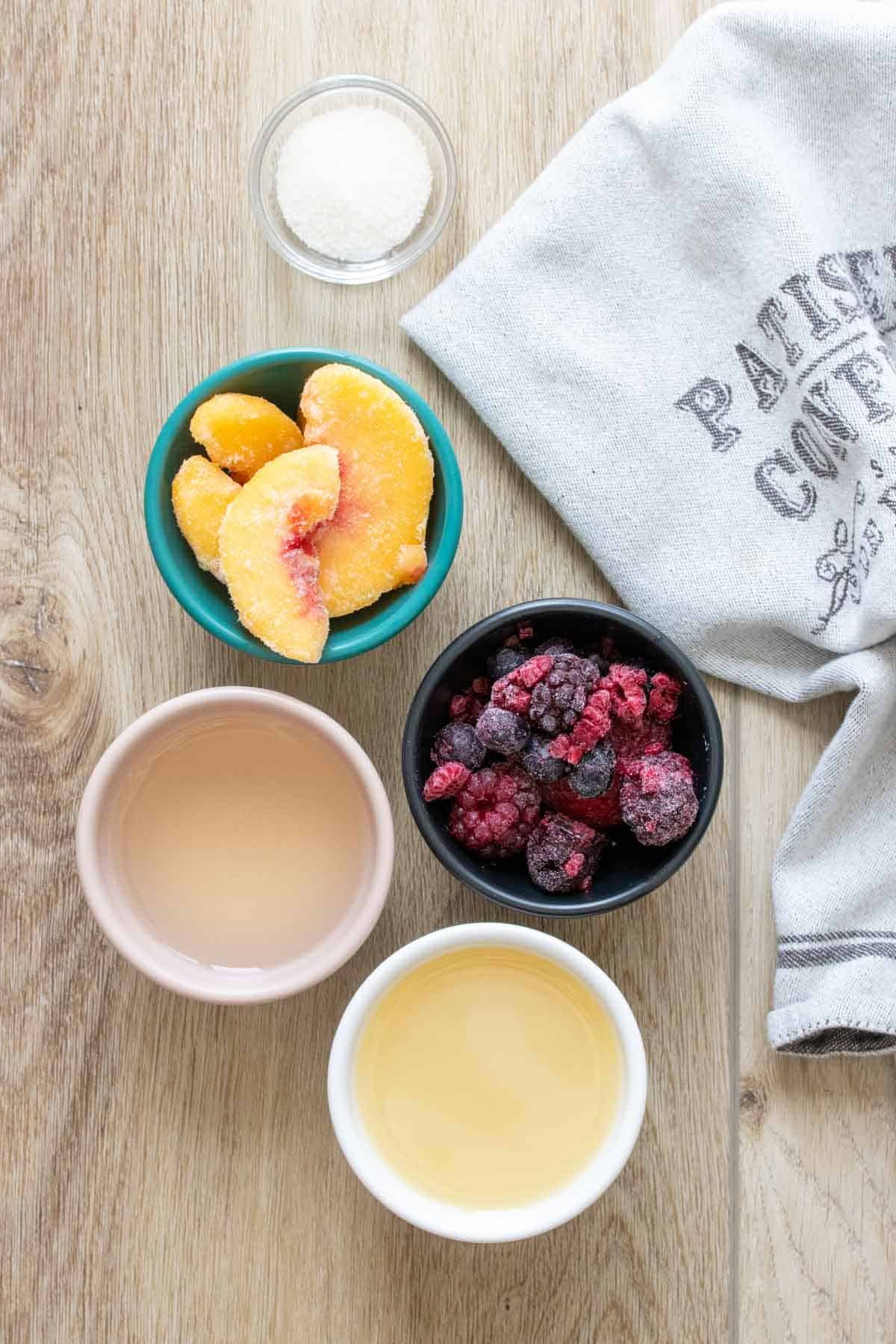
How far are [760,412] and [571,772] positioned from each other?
33 centimetres

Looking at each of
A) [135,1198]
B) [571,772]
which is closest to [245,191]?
[571,772]

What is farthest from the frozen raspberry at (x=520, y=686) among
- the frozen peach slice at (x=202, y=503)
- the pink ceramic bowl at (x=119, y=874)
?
the frozen peach slice at (x=202, y=503)

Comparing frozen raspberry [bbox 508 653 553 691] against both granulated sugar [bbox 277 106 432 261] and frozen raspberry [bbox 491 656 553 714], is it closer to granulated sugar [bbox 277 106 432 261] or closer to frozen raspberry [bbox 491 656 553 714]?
frozen raspberry [bbox 491 656 553 714]

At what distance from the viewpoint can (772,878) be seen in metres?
0.95

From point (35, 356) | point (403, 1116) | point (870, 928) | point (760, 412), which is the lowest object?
point (403, 1116)

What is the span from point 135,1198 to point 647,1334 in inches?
16.2

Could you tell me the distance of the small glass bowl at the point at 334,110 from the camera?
38.3 inches

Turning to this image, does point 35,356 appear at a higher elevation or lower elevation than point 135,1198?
higher

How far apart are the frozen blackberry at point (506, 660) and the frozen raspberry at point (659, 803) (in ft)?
0.37

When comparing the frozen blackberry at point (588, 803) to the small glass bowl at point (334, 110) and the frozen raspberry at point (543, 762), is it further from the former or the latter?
the small glass bowl at point (334, 110)

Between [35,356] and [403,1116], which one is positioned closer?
[403,1116]

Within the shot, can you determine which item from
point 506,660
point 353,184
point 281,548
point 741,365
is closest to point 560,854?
point 506,660

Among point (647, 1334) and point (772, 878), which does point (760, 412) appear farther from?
point (647, 1334)

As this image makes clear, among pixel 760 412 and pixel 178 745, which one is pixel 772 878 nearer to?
pixel 760 412
